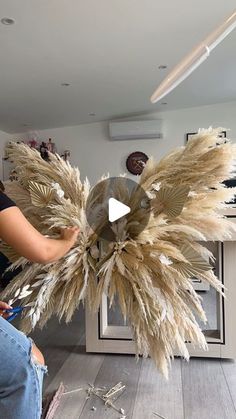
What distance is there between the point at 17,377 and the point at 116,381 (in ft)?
2.59

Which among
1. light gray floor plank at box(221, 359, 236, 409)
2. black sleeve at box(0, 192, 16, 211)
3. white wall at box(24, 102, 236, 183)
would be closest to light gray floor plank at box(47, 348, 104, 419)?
light gray floor plank at box(221, 359, 236, 409)

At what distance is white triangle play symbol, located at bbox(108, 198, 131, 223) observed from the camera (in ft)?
4.17

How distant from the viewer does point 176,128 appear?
18.7 ft

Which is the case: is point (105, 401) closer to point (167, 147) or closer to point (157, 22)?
point (157, 22)

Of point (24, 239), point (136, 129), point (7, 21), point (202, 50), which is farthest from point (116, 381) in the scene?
point (136, 129)

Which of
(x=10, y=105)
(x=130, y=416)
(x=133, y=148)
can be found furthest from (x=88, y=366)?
(x=133, y=148)

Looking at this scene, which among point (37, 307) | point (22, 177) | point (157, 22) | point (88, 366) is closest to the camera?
point (37, 307)

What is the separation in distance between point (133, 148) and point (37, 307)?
478 centimetres

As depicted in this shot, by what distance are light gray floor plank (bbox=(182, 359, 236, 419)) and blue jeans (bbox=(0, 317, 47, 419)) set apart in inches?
26.8

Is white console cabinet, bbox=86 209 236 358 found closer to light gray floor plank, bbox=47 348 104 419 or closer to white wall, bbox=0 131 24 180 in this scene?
light gray floor plank, bbox=47 348 104 419

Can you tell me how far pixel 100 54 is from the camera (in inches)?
125

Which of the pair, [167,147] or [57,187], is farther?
[167,147]

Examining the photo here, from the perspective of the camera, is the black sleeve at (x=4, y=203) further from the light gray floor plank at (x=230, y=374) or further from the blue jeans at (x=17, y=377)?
the light gray floor plank at (x=230, y=374)

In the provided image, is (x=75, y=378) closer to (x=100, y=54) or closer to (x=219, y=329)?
(x=219, y=329)
